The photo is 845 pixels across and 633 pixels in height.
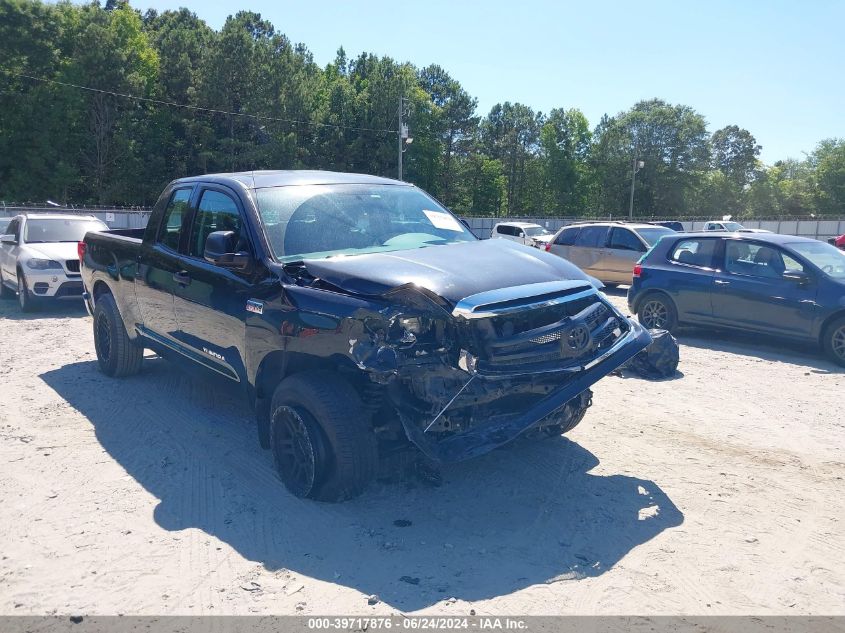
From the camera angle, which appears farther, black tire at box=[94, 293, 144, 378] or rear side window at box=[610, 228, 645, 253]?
rear side window at box=[610, 228, 645, 253]

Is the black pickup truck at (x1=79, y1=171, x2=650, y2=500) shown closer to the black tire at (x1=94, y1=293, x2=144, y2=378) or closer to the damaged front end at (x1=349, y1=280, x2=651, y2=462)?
the damaged front end at (x1=349, y1=280, x2=651, y2=462)

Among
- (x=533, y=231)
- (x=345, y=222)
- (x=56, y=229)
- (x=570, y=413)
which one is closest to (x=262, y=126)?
(x=533, y=231)

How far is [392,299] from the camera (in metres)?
4.14

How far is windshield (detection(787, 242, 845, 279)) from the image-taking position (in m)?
9.27

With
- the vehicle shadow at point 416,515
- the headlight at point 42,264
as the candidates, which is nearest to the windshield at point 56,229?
the headlight at point 42,264

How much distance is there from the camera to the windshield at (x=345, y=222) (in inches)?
197

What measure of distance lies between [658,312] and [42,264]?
405 inches

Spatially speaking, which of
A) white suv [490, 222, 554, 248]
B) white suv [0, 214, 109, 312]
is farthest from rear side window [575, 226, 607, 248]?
white suv [0, 214, 109, 312]

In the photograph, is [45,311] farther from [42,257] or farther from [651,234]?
[651,234]

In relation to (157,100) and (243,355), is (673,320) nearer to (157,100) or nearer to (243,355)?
(243,355)

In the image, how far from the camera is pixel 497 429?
411cm

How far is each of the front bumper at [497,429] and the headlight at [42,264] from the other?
33.4 feet

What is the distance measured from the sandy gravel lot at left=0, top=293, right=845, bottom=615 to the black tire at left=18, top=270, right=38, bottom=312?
6.00 meters

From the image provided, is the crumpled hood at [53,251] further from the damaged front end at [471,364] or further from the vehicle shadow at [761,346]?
the vehicle shadow at [761,346]
